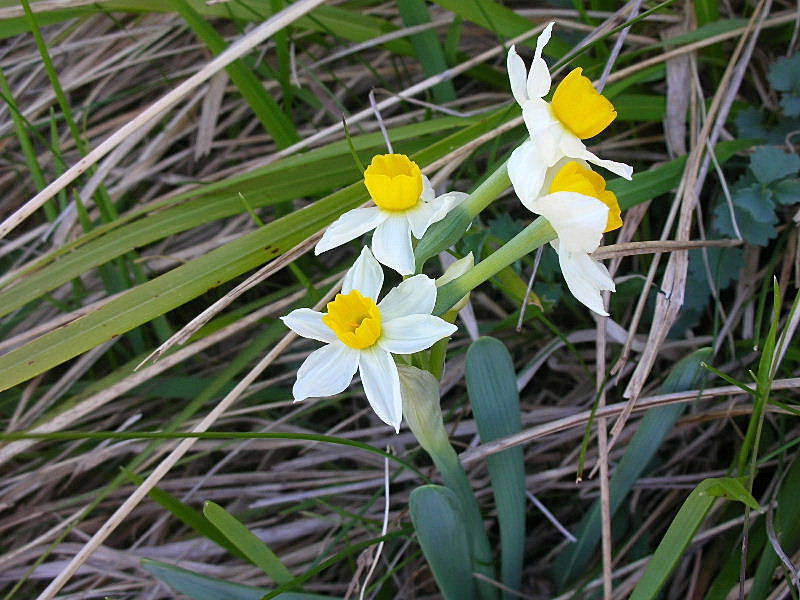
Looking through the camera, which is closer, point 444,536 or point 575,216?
point 575,216

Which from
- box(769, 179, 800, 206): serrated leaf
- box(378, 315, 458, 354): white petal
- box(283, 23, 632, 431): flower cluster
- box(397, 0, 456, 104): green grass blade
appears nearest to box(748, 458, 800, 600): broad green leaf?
box(769, 179, 800, 206): serrated leaf

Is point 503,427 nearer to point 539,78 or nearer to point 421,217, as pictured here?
point 421,217

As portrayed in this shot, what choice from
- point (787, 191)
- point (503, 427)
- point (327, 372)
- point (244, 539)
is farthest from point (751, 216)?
point (244, 539)

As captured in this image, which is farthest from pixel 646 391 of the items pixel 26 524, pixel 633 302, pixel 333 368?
pixel 26 524

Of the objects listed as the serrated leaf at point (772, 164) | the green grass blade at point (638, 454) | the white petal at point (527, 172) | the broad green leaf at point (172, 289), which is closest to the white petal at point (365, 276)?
the white petal at point (527, 172)

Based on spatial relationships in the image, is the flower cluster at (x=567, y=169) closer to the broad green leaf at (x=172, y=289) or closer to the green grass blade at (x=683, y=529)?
the green grass blade at (x=683, y=529)

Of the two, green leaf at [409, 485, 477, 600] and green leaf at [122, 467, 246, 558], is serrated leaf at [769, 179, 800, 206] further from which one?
green leaf at [122, 467, 246, 558]

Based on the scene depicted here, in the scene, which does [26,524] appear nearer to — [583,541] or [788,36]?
[583,541]
